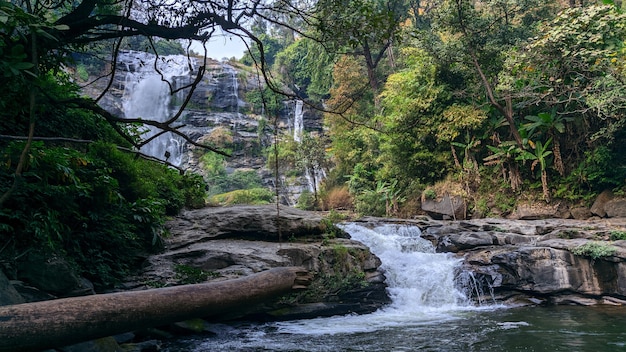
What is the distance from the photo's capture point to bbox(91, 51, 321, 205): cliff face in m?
29.1

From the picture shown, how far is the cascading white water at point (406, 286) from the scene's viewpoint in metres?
7.64

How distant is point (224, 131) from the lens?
3134 cm

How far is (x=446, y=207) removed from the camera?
1677cm

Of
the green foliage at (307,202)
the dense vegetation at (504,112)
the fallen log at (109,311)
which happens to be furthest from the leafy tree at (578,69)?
the green foliage at (307,202)

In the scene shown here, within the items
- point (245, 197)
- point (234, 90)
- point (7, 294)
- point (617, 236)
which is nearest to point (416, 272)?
point (617, 236)

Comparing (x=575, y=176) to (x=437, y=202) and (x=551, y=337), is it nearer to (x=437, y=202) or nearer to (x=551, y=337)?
(x=437, y=202)

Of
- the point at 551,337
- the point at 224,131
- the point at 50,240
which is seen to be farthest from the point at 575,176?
the point at 224,131

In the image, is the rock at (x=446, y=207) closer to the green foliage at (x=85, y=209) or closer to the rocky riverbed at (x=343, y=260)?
the rocky riverbed at (x=343, y=260)

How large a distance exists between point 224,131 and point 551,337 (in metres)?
27.6

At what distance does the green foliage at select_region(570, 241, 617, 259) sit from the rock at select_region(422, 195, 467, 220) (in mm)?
6652

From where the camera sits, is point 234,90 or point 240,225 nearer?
point 240,225

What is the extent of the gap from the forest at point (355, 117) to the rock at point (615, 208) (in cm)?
51

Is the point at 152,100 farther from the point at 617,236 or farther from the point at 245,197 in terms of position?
the point at 617,236

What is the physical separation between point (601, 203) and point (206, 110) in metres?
26.2
